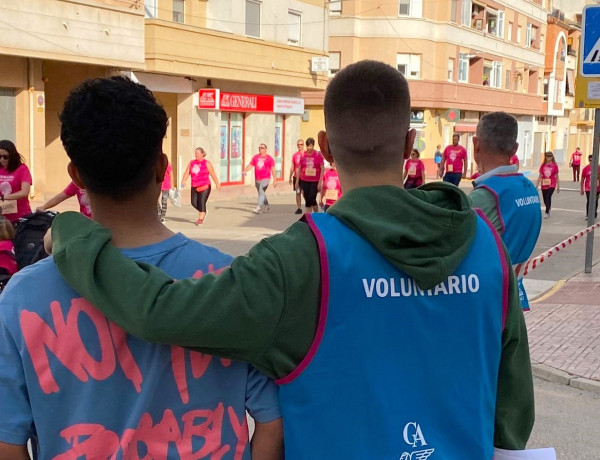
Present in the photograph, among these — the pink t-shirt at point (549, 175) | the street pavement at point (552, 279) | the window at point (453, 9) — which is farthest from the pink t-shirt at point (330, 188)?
the window at point (453, 9)

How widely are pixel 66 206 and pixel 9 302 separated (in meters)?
21.1

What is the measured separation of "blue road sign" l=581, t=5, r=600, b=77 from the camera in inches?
431

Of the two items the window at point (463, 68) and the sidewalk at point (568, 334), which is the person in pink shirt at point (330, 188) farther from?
the window at point (463, 68)

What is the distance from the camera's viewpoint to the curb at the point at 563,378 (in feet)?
21.0

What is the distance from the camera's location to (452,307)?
1.89 meters

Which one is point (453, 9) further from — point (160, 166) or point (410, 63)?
point (160, 166)

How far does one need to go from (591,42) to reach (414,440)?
10.3 metres

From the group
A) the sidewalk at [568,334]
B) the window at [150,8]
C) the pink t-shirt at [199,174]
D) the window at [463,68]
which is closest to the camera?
the sidewalk at [568,334]

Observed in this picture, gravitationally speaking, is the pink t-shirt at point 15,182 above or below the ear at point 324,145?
below

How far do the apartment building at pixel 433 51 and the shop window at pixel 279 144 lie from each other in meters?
9.86

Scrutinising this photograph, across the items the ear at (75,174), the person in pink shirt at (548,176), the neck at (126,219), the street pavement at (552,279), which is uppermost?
the ear at (75,174)

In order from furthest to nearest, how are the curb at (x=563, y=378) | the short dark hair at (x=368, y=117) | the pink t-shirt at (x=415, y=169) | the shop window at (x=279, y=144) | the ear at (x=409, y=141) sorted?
the shop window at (x=279, y=144) → the pink t-shirt at (x=415, y=169) → the curb at (x=563, y=378) → the ear at (x=409, y=141) → the short dark hair at (x=368, y=117)

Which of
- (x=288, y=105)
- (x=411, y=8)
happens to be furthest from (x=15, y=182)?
(x=411, y=8)

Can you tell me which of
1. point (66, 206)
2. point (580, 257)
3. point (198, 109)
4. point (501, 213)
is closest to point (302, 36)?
point (198, 109)
